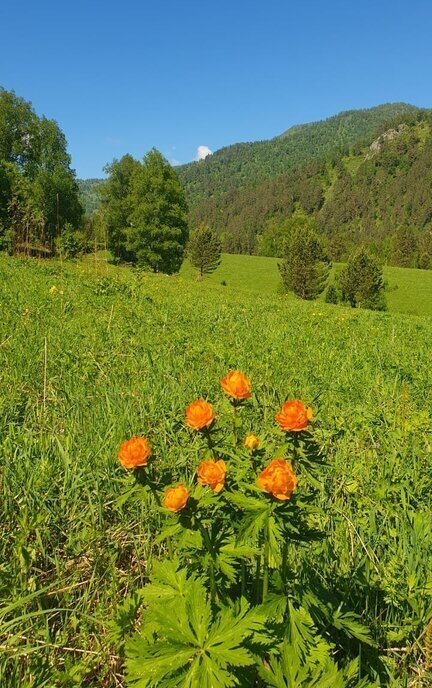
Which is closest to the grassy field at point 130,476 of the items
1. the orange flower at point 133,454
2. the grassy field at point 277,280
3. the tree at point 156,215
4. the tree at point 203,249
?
the orange flower at point 133,454

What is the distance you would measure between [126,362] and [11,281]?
6619 mm

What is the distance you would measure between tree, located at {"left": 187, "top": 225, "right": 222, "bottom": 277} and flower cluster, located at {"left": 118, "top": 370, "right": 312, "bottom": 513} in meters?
60.2

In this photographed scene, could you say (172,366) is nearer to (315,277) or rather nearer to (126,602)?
(126,602)

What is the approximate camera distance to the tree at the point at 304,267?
5225 cm

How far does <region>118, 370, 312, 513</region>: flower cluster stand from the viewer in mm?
1059

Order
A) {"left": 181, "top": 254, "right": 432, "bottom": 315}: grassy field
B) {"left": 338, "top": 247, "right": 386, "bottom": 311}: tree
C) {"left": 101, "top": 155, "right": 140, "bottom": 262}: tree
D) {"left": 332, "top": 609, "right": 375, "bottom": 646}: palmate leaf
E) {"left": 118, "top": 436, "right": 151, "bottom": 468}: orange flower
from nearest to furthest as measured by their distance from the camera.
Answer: {"left": 118, "top": 436, "right": 151, "bottom": 468}: orange flower < {"left": 332, "top": 609, "right": 375, "bottom": 646}: palmate leaf < {"left": 338, "top": 247, "right": 386, "bottom": 311}: tree < {"left": 181, "top": 254, "right": 432, "bottom": 315}: grassy field < {"left": 101, "top": 155, "right": 140, "bottom": 262}: tree

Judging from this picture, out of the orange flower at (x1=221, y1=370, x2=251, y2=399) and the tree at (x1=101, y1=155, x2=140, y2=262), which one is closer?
the orange flower at (x1=221, y1=370, x2=251, y2=399)

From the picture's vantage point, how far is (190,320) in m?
7.94

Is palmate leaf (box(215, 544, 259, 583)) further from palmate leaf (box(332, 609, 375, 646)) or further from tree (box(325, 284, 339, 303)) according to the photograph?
tree (box(325, 284, 339, 303))

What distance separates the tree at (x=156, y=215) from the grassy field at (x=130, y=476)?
41664mm

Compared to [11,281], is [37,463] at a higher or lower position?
lower

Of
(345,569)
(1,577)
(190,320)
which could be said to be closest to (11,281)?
(190,320)

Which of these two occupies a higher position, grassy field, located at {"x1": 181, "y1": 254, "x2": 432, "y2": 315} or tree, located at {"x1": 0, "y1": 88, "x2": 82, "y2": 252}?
tree, located at {"x1": 0, "y1": 88, "x2": 82, "y2": 252}

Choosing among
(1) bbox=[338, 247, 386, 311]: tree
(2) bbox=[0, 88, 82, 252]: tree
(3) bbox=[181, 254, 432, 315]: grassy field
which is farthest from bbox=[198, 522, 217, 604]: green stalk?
(1) bbox=[338, 247, 386, 311]: tree
